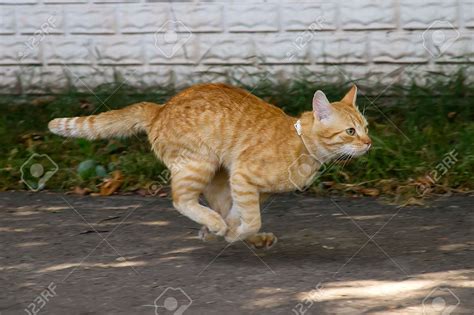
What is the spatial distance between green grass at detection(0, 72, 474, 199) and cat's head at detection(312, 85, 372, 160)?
6.16ft

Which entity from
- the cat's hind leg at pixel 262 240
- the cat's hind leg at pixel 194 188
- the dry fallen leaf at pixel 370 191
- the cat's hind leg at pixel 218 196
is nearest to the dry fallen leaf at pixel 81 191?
the cat's hind leg at pixel 218 196

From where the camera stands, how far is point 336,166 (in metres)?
8.89

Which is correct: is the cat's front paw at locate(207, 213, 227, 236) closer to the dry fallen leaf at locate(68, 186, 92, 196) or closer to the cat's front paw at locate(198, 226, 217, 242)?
the cat's front paw at locate(198, 226, 217, 242)

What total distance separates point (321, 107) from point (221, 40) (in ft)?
13.6

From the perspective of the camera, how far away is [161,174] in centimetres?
911

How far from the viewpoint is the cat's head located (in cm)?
683

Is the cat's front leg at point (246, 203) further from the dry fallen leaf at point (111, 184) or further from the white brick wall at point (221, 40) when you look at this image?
the white brick wall at point (221, 40)

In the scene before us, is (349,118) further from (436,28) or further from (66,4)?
(66,4)

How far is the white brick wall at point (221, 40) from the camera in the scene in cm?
1042

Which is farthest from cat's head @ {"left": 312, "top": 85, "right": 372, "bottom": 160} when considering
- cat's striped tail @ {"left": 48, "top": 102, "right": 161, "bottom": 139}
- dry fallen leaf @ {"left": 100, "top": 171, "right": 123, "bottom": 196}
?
A: dry fallen leaf @ {"left": 100, "top": 171, "right": 123, "bottom": 196}

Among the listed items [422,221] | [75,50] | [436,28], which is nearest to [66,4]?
[75,50]

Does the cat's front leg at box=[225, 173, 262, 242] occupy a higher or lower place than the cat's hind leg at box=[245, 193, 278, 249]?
higher

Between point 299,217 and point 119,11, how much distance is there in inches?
153

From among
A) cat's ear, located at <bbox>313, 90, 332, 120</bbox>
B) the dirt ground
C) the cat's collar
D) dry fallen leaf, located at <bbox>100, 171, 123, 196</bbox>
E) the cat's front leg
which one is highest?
cat's ear, located at <bbox>313, 90, 332, 120</bbox>
